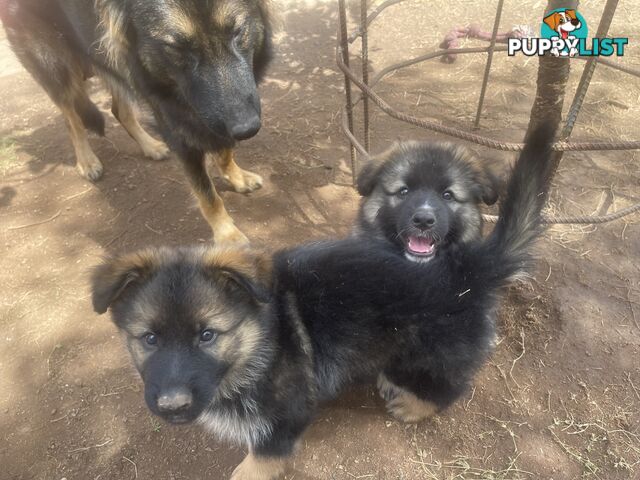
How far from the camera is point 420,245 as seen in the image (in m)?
2.87

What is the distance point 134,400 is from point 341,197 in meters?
2.48

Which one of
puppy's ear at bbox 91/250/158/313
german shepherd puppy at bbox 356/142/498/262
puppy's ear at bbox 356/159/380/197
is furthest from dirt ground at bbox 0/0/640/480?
puppy's ear at bbox 91/250/158/313

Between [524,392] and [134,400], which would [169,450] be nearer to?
[134,400]

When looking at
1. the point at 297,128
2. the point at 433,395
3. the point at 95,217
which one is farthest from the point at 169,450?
the point at 297,128

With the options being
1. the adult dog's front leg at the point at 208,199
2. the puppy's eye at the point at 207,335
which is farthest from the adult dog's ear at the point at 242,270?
the adult dog's front leg at the point at 208,199

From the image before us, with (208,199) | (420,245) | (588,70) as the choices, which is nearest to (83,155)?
(208,199)

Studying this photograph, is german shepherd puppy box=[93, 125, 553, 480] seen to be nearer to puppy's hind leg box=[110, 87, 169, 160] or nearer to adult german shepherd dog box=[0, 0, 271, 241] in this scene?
adult german shepherd dog box=[0, 0, 271, 241]

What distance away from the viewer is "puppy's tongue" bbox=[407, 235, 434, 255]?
2842mm

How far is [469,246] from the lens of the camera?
2.47m

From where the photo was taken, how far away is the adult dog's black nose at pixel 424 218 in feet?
8.78

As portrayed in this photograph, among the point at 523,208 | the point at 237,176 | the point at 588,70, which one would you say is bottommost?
the point at 237,176

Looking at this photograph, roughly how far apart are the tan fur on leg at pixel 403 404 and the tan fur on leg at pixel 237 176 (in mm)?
2391

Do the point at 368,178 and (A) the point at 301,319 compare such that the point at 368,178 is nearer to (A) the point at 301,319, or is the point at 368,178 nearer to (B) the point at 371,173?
(B) the point at 371,173

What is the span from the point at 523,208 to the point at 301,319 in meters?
1.23
